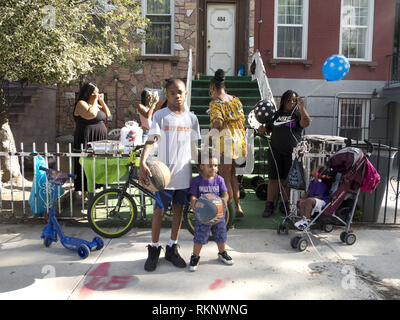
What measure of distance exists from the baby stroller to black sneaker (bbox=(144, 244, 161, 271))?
159 cm

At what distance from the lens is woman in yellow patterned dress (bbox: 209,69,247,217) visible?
4.80 meters

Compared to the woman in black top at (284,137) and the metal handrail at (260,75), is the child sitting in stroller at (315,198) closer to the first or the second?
the woman in black top at (284,137)

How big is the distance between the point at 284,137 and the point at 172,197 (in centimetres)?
220

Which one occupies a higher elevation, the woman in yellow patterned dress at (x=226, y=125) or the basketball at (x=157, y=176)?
the woman in yellow patterned dress at (x=226, y=125)

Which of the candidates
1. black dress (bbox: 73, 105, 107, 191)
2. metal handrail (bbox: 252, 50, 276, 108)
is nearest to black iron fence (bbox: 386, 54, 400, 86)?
metal handrail (bbox: 252, 50, 276, 108)

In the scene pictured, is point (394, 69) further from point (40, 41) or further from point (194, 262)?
point (194, 262)

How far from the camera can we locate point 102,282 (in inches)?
136

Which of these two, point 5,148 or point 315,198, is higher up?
point 5,148

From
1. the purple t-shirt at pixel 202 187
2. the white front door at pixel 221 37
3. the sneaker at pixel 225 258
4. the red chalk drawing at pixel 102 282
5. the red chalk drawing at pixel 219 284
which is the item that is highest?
the white front door at pixel 221 37

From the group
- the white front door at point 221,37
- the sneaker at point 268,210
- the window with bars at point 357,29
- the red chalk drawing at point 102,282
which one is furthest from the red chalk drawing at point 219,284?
the window with bars at point 357,29

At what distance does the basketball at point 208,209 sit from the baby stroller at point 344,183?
1.19 m

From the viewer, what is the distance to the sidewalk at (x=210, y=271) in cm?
328

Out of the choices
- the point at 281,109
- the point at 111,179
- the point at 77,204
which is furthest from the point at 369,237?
the point at 77,204

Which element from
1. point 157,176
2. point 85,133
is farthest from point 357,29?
point 157,176
